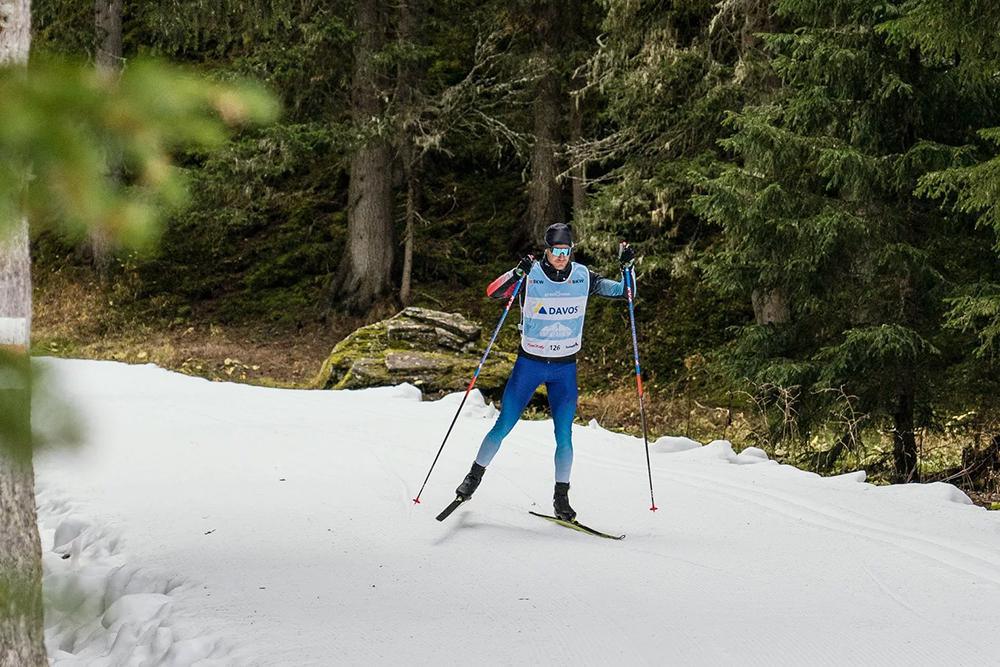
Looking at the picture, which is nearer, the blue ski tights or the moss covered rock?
the blue ski tights

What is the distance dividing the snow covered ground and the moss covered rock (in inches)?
151

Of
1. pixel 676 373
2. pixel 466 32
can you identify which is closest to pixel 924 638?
pixel 676 373

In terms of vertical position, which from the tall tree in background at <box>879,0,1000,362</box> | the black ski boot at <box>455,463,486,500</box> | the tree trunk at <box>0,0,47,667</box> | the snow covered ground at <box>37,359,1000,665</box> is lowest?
the snow covered ground at <box>37,359,1000,665</box>

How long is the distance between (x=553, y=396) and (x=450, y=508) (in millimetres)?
1223

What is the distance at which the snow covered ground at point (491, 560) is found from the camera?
569cm

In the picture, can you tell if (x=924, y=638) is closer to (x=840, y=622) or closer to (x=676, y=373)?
(x=840, y=622)

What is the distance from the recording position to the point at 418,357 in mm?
16031

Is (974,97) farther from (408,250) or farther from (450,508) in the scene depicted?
(408,250)

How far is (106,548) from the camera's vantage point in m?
7.88

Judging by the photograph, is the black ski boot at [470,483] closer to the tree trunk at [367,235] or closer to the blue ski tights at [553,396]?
the blue ski tights at [553,396]

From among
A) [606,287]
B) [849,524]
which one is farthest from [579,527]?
[849,524]

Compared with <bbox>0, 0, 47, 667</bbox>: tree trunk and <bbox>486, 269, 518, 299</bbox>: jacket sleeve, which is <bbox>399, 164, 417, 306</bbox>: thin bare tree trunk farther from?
<bbox>0, 0, 47, 667</bbox>: tree trunk

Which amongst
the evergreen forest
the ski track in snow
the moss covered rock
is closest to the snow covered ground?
the ski track in snow

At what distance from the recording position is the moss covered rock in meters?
15.7
